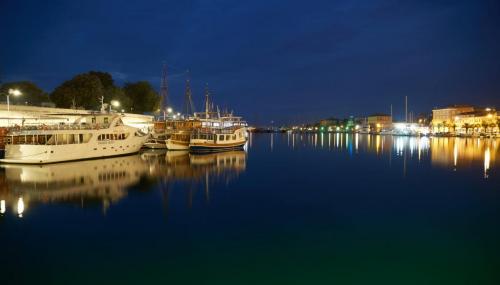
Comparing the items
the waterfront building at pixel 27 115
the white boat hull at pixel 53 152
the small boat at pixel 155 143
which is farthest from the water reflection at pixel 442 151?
the waterfront building at pixel 27 115

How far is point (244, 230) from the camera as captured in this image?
14.1 metres

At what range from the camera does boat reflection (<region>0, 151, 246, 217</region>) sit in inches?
727

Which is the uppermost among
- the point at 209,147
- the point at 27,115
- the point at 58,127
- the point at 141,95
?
the point at 141,95

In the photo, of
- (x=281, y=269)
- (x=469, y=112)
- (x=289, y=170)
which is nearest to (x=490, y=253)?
(x=281, y=269)

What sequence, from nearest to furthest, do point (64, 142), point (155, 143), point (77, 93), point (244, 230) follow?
point (244, 230), point (64, 142), point (155, 143), point (77, 93)

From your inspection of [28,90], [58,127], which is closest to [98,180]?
[58,127]

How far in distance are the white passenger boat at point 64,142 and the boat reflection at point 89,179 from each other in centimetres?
123

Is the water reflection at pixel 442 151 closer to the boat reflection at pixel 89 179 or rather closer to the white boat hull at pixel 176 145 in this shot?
the boat reflection at pixel 89 179

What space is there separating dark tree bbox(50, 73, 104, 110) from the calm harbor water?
4146 cm

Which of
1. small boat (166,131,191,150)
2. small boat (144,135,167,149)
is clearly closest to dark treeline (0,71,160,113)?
small boat (144,135,167,149)

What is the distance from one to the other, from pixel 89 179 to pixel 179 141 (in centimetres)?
2631

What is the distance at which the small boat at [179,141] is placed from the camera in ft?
165

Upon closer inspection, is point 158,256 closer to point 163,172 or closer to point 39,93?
point 163,172

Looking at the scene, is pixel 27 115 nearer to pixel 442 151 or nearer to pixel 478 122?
pixel 442 151
